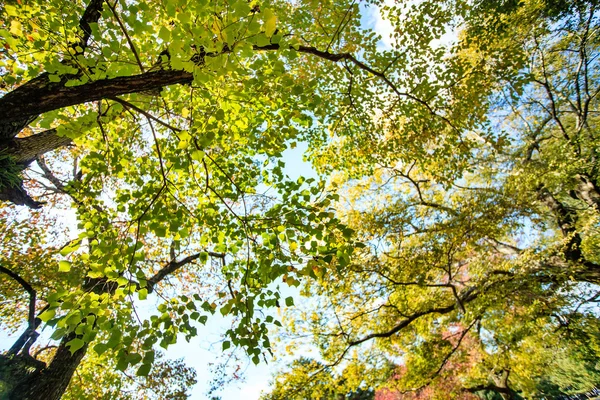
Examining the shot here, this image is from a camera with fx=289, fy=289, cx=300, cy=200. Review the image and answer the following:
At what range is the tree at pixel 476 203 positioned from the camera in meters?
6.59

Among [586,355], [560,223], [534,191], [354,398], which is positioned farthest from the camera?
[354,398]

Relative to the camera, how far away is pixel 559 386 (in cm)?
2006

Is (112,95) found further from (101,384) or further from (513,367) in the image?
(513,367)

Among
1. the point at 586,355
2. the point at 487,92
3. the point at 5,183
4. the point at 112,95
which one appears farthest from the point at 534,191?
the point at 5,183

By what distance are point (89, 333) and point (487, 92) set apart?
328 inches

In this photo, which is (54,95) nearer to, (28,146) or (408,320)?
(28,146)

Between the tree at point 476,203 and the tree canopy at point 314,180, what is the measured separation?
2.8 inches

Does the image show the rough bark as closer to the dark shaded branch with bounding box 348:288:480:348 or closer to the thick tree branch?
the thick tree branch

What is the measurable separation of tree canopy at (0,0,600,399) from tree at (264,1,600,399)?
2.8 inches

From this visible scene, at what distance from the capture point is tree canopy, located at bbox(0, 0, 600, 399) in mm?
3164

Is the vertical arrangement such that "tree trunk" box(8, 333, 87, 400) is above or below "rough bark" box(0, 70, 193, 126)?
below

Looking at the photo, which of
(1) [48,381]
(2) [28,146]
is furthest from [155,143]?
(1) [48,381]

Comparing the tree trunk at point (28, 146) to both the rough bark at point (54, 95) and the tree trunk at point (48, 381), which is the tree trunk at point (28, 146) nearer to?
the rough bark at point (54, 95)

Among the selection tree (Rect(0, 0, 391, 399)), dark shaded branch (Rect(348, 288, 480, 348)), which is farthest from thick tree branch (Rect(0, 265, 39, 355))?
dark shaded branch (Rect(348, 288, 480, 348))
